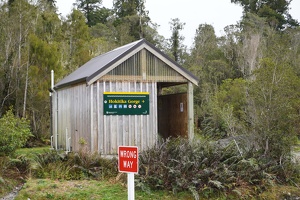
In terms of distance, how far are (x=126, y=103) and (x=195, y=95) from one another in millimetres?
19304

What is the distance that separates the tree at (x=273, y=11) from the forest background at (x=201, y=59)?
0.11 meters

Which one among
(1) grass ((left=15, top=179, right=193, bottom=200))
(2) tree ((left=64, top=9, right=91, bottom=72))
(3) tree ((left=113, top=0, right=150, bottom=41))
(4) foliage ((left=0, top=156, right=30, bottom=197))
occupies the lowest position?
(1) grass ((left=15, top=179, right=193, bottom=200))

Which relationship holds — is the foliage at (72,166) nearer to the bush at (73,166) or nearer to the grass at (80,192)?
the bush at (73,166)

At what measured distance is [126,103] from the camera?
13.6 meters

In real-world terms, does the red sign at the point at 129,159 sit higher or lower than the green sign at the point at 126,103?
lower

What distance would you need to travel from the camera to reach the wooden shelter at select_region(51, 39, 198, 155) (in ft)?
43.4

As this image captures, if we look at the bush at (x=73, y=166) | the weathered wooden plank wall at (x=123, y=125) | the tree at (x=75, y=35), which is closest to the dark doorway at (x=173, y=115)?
the weathered wooden plank wall at (x=123, y=125)

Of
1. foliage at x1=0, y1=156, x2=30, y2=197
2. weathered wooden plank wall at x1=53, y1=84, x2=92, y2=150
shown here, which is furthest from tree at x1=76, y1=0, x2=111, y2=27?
foliage at x1=0, y1=156, x2=30, y2=197

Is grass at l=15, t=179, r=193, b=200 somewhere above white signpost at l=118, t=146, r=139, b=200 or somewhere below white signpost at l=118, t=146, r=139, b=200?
below

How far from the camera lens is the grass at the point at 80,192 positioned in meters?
9.29

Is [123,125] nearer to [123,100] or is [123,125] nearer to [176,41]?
[123,100]

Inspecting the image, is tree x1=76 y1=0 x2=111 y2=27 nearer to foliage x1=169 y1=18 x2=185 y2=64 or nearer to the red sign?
foliage x1=169 y1=18 x2=185 y2=64

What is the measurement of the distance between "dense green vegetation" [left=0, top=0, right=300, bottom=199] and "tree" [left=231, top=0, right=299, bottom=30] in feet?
0.36

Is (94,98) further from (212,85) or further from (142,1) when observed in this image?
(142,1)
